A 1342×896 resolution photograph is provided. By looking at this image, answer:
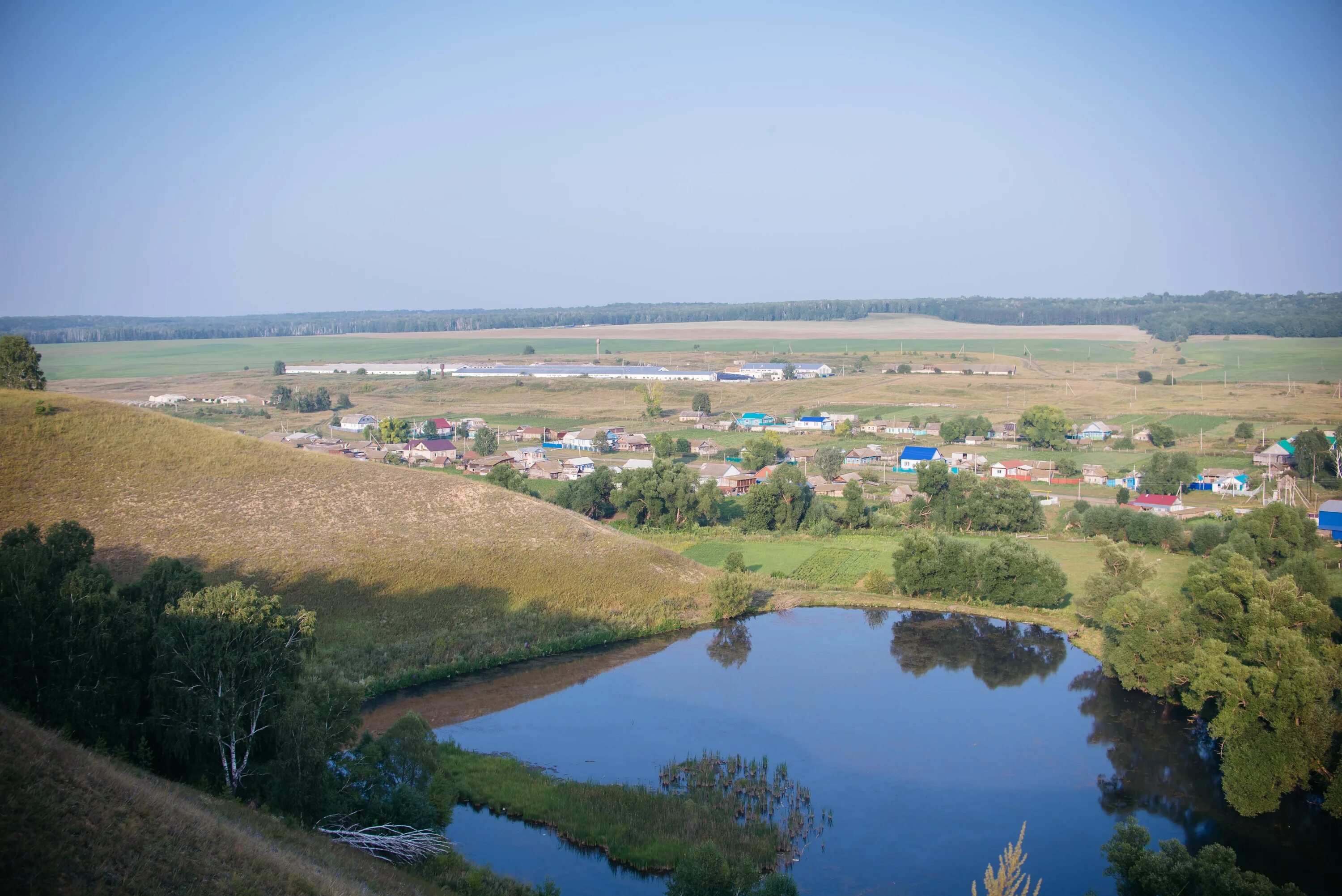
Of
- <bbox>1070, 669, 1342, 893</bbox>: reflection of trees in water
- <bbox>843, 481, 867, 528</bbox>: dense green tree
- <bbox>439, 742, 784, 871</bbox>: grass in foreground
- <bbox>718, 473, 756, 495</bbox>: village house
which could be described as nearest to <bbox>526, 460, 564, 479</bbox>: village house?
<bbox>718, 473, 756, 495</bbox>: village house

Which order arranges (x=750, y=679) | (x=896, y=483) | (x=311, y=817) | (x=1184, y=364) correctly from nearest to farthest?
(x=311, y=817) → (x=750, y=679) → (x=896, y=483) → (x=1184, y=364)

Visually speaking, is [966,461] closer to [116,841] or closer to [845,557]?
[845,557]

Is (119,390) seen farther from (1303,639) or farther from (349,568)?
(1303,639)

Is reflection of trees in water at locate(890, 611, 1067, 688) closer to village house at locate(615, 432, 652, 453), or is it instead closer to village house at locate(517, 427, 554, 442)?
village house at locate(615, 432, 652, 453)

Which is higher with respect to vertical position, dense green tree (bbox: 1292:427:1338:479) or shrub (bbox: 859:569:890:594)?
dense green tree (bbox: 1292:427:1338:479)

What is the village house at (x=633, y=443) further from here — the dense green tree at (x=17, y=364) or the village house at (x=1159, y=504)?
the dense green tree at (x=17, y=364)

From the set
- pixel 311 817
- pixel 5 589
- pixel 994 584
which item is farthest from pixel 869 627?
pixel 5 589
